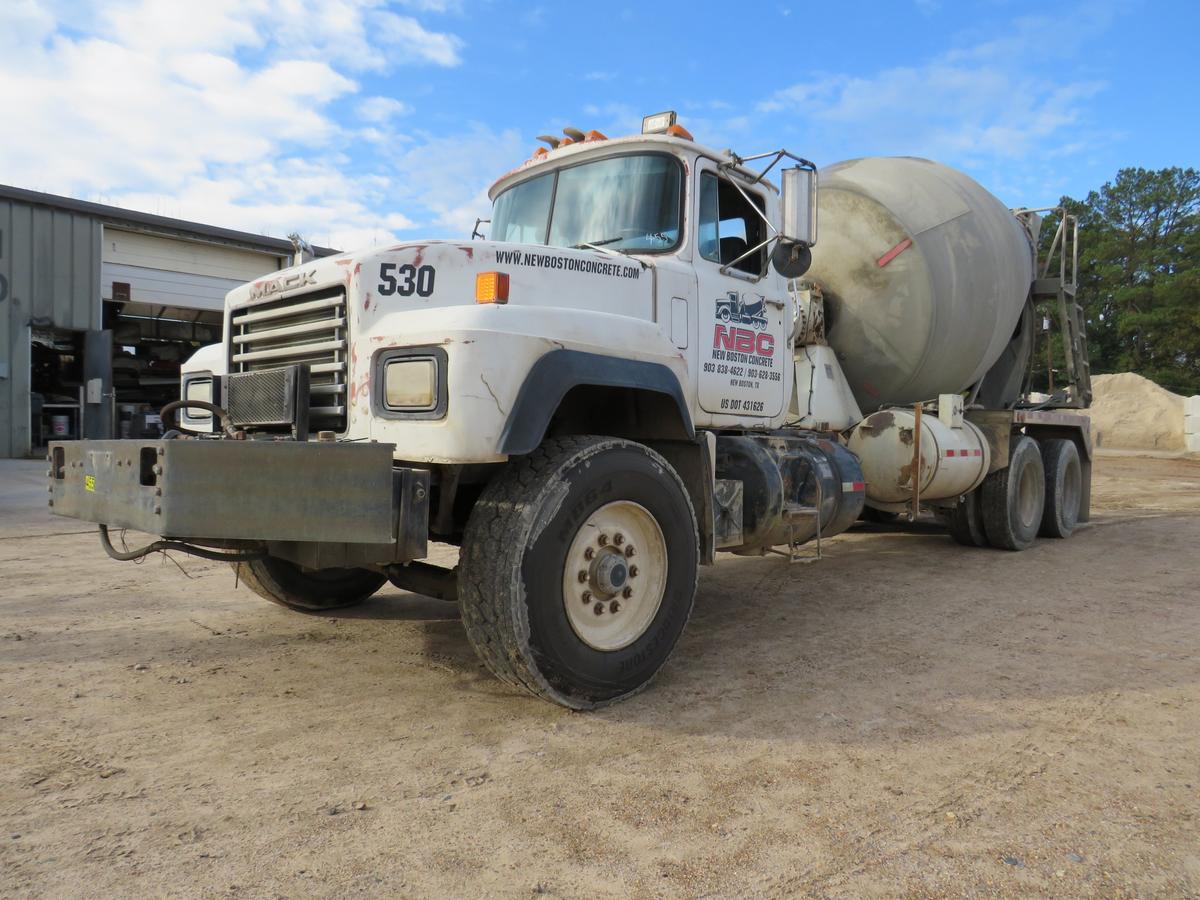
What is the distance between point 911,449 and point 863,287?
4.59 ft

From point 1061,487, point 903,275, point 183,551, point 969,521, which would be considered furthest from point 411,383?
point 1061,487

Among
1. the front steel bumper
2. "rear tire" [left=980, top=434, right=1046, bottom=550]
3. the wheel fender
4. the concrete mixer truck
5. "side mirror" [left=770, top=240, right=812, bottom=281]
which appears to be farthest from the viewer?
"rear tire" [left=980, top=434, right=1046, bottom=550]

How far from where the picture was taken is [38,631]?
4594 millimetres

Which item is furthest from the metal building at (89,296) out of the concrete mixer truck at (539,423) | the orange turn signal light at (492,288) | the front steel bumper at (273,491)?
the orange turn signal light at (492,288)

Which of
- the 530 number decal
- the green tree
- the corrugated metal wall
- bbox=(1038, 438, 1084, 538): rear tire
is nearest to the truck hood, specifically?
the 530 number decal

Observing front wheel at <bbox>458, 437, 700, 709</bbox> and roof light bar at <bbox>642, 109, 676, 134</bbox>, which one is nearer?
front wheel at <bbox>458, 437, 700, 709</bbox>

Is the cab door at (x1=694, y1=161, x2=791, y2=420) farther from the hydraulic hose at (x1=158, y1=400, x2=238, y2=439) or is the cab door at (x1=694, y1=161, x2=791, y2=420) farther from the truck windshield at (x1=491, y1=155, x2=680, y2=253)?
the hydraulic hose at (x1=158, y1=400, x2=238, y2=439)

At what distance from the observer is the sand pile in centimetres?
2920

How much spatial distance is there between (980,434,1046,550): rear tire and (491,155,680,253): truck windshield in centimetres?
520

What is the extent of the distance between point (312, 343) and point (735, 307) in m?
2.38

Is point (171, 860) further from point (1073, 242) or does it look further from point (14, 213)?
point (14, 213)

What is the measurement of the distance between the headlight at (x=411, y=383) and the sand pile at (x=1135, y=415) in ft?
104

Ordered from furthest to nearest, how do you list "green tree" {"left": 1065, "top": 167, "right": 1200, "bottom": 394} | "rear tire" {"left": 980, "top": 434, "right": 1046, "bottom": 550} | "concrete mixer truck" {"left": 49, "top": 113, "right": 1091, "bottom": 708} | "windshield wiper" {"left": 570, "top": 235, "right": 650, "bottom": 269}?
"green tree" {"left": 1065, "top": 167, "right": 1200, "bottom": 394}, "rear tire" {"left": 980, "top": 434, "right": 1046, "bottom": 550}, "windshield wiper" {"left": 570, "top": 235, "right": 650, "bottom": 269}, "concrete mixer truck" {"left": 49, "top": 113, "right": 1091, "bottom": 708}

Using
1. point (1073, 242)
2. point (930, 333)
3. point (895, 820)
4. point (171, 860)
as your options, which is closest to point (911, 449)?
point (930, 333)
